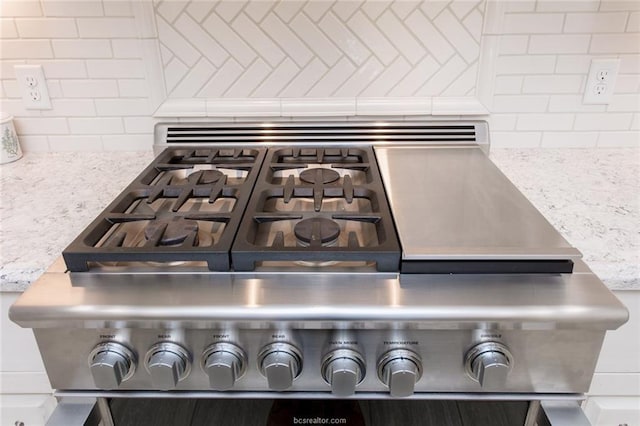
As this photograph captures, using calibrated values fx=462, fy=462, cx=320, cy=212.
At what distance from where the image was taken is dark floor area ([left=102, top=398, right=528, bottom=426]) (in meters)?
0.71

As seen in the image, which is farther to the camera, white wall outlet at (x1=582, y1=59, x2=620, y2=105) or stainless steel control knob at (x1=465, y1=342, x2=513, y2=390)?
white wall outlet at (x1=582, y1=59, x2=620, y2=105)

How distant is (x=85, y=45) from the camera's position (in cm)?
119

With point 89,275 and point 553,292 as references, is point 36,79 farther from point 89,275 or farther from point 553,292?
point 553,292

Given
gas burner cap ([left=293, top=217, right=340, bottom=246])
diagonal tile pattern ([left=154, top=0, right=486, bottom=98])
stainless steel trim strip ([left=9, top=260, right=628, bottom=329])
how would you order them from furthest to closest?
diagonal tile pattern ([left=154, top=0, right=486, bottom=98])
gas burner cap ([left=293, top=217, right=340, bottom=246])
stainless steel trim strip ([left=9, top=260, right=628, bottom=329])

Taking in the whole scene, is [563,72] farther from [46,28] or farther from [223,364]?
[46,28]

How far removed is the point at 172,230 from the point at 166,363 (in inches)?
9.1

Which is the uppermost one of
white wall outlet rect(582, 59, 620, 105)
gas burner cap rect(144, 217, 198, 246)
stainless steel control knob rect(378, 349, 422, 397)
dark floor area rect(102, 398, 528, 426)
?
white wall outlet rect(582, 59, 620, 105)

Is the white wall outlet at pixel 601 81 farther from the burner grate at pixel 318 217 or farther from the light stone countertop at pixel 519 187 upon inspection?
the burner grate at pixel 318 217

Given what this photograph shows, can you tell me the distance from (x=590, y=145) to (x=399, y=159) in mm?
602

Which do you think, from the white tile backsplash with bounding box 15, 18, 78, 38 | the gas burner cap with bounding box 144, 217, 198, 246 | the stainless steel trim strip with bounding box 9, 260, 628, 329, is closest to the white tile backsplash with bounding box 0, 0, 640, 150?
the white tile backsplash with bounding box 15, 18, 78, 38

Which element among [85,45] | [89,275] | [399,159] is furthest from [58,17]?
[399,159]

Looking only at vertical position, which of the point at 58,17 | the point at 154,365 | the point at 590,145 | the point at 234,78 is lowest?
the point at 154,365

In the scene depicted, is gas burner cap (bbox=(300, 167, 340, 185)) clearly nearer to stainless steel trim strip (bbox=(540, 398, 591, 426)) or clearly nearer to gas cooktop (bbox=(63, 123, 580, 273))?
gas cooktop (bbox=(63, 123, 580, 273))

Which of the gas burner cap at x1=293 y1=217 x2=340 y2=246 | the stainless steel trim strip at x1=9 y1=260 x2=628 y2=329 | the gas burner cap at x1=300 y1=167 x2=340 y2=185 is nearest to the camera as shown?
the stainless steel trim strip at x1=9 y1=260 x2=628 y2=329
